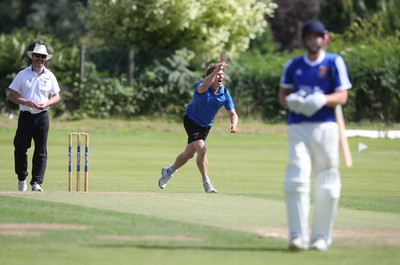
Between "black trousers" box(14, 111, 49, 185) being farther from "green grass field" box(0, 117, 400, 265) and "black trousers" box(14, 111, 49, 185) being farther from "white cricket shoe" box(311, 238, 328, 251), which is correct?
"white cricket shoe" box(311, 238, 328, 251)

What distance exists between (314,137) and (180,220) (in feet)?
7.53

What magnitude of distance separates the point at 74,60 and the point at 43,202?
Result: 841 inches

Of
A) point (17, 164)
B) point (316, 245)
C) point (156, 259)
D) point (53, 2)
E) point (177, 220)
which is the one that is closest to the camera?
point (156, 259)

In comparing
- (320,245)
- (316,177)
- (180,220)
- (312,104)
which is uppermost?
(312,104)

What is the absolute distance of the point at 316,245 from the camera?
33.4 ft

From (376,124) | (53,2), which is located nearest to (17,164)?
(376,124)

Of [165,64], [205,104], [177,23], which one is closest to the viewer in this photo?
[205,104]

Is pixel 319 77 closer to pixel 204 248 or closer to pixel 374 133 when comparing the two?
pixel 204 248

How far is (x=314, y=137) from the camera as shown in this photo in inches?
404

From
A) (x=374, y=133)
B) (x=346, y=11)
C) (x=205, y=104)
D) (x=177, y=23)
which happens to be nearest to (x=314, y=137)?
(x=205, y=104)

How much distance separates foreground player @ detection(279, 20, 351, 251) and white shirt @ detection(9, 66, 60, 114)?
6.71 meters

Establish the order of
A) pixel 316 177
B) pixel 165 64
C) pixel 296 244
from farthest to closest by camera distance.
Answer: pixel 165 64 → pixel 316 177 → pixel 296 244

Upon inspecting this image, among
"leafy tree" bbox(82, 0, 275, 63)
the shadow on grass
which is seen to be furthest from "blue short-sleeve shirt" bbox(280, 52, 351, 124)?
"leafy tree" bbox(82, 0, 275, 63)

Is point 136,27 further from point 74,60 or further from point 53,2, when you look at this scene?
point 53,2
